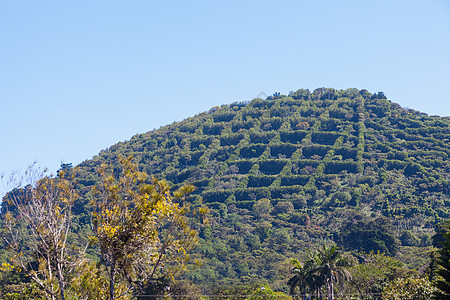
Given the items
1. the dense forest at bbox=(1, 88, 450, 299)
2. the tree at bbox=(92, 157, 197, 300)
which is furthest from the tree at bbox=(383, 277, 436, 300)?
the dense forest at bbox=(1, 88, 450, 299)

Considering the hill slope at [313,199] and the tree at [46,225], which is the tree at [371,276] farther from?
the tree at [46,225]

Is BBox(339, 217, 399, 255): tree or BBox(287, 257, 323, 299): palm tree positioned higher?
BBox(287, 257, 323, 299): palm tree

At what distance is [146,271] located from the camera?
535 inches

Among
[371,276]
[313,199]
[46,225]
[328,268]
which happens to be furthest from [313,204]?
[46,225]

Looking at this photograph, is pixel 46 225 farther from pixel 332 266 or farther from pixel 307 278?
pixel 307 278

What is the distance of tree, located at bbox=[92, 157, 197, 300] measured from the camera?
13.1 m

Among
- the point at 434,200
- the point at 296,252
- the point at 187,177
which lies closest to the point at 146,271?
the point at 296,252

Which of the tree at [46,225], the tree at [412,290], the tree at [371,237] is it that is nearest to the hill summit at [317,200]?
the tree at [371,237]

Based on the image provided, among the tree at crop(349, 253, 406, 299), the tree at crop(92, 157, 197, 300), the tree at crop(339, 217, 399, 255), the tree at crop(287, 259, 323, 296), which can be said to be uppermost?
the tree at crop(92, 157, 197, 300)

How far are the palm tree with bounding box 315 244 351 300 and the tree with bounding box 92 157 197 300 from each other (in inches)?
1384

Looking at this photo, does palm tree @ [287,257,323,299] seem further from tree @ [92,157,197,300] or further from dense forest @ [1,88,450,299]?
tree @ [92,157,197,300]

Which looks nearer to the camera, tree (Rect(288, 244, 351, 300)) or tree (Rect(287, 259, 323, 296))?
tree (Rect(288, 244, 351, 300))

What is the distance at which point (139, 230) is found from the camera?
13172 mm

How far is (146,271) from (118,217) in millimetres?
1643
